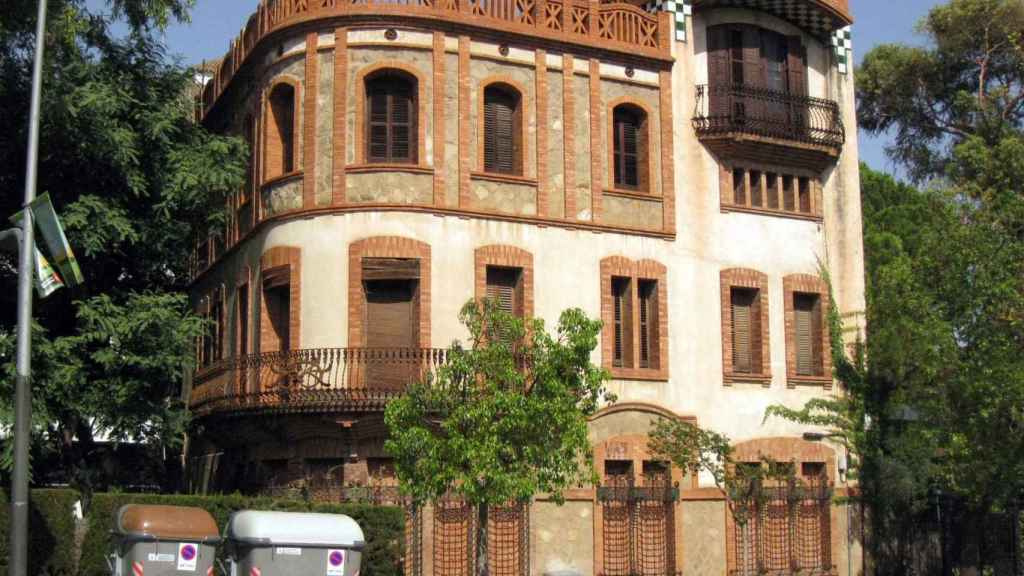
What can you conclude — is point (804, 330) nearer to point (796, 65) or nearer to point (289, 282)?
point (796, 65)

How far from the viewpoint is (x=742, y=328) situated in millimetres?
30094

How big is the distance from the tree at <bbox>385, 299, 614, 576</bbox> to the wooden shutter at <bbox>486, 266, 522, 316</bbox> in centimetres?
480

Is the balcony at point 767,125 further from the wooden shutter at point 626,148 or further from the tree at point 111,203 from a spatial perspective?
the tree at point 111,203

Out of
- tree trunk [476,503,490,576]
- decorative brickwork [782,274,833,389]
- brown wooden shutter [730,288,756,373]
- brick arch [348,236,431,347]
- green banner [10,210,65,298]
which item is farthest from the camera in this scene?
decorative brickwork [782,274,833,389]

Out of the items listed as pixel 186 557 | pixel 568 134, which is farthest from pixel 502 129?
pixel 186 557

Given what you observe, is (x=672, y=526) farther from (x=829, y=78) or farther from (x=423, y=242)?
(x=829, y=78)

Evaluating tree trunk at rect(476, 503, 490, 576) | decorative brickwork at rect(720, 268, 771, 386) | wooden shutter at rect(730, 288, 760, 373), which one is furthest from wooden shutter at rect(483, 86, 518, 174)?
tree trunk at rect(476, 503, 490, 576)

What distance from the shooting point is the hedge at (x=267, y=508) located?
2255cm

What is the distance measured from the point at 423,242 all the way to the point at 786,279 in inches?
336

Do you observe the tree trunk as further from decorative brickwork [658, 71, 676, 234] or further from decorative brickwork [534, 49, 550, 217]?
decorative brickwork [658, 71, 676, 234]

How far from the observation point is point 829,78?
31938 millimetres

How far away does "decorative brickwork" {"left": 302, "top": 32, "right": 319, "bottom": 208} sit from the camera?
2725 centimetres

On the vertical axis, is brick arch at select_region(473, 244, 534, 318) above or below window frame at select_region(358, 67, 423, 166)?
below

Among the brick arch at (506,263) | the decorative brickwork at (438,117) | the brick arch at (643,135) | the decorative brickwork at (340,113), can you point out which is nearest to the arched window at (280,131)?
the decorative brickwork at (340,113)
